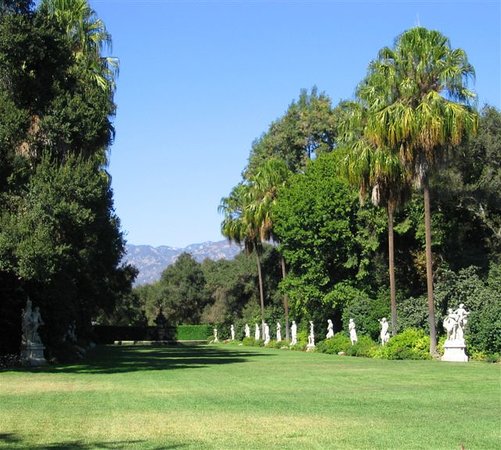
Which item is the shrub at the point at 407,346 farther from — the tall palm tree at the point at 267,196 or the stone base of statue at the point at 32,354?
the tall palm tree at the point at 267,196

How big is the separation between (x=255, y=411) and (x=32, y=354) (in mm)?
15933

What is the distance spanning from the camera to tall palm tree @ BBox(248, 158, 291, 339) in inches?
1999

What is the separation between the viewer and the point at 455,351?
26.7 metres

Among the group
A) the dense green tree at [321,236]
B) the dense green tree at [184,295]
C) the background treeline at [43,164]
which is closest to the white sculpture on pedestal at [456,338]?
the background treeline at [43,164]

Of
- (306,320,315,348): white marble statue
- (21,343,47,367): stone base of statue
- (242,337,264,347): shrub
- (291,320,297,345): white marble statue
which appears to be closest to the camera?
(21,343,47,367): stone base of statue

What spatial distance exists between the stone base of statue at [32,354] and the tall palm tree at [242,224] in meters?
26.3

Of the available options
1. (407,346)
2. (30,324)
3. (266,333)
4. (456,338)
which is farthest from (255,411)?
(266,333)

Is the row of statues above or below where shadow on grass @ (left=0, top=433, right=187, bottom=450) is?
above

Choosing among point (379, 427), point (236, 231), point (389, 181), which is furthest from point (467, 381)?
point (236, 231)

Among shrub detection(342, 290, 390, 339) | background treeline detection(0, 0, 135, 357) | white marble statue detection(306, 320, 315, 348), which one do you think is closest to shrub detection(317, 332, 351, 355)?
shrub detection(342, 290, 390, 339)

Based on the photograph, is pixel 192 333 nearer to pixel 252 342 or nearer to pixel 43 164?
pixel 252 342

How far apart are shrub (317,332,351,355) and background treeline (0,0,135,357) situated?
14688 millimetres

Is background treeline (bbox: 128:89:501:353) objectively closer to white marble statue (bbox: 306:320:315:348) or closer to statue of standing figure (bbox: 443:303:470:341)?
statue of standing figure (bbox: 443:303:470:341)

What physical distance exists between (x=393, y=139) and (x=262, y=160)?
33.4m
